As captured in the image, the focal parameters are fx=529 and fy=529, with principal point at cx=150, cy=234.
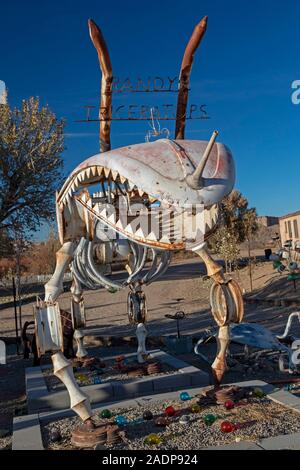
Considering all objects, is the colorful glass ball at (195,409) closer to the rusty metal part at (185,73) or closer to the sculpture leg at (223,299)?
the sculpture leg at (223,299)

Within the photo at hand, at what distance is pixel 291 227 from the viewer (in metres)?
33.4

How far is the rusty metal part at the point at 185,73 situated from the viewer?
23.6 feet

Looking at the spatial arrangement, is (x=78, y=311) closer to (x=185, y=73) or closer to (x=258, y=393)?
Result: (x=258, y=393)

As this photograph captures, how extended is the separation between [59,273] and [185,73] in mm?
3396

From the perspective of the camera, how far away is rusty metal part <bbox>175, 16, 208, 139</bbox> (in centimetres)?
719

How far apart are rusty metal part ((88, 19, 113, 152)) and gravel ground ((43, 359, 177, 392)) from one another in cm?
425

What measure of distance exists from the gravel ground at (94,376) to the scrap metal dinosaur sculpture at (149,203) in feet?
10.3

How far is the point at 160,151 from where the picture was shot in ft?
18.2

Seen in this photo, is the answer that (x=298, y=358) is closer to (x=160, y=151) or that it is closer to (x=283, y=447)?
(x=283, y=447)

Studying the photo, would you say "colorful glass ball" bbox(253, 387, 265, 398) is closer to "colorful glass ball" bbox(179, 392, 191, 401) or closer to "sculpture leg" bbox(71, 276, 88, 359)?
"colorful glass ball" bbox(179, 392, 191, 401)

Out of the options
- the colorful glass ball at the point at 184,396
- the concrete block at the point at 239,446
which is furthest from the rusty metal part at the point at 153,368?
the concrete block at the point at 239,446

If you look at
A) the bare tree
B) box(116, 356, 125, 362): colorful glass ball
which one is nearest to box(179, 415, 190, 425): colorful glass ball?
box(116, 356, 125, 362): colorful glass ball

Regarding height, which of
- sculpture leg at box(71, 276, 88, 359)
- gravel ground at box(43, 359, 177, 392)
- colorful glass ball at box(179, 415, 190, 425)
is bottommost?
colorful glass ball at box(179, 415, 190, 425)
